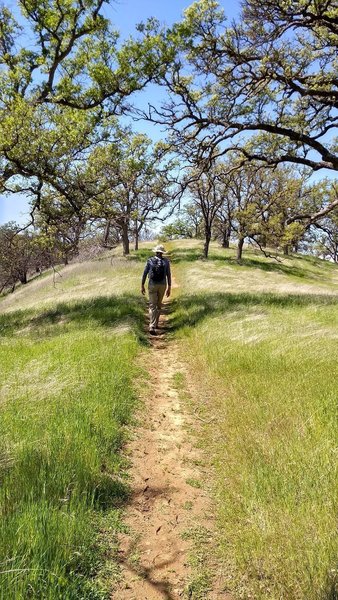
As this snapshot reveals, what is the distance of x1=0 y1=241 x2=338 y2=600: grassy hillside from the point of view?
2.93 m

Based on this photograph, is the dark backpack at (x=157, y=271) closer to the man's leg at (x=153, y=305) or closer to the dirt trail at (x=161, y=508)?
the man's leg at (x=153, y=305)

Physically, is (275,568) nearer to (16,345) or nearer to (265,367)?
(265,367)

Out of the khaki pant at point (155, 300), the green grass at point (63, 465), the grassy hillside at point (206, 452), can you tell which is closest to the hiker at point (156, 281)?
the khaki pant at point (155, 300)

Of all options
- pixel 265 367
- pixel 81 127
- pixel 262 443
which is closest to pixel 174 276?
pixel 81 127

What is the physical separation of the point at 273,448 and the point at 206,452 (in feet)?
3.40

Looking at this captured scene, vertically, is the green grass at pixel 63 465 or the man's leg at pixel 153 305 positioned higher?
the man's leg at pixel 153 305

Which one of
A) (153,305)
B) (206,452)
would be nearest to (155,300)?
(153,305)

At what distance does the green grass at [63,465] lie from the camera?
287 cm

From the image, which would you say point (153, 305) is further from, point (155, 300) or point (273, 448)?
point (273, 448)

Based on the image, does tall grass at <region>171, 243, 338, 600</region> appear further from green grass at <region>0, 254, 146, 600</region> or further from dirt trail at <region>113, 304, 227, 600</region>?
green grass at <region>0, 254, 146, 600</region>

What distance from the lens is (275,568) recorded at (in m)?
2.96

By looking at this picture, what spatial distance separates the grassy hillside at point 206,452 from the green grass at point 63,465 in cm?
1

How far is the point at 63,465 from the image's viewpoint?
13.3 feet

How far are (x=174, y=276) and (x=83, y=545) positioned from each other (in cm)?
2516
